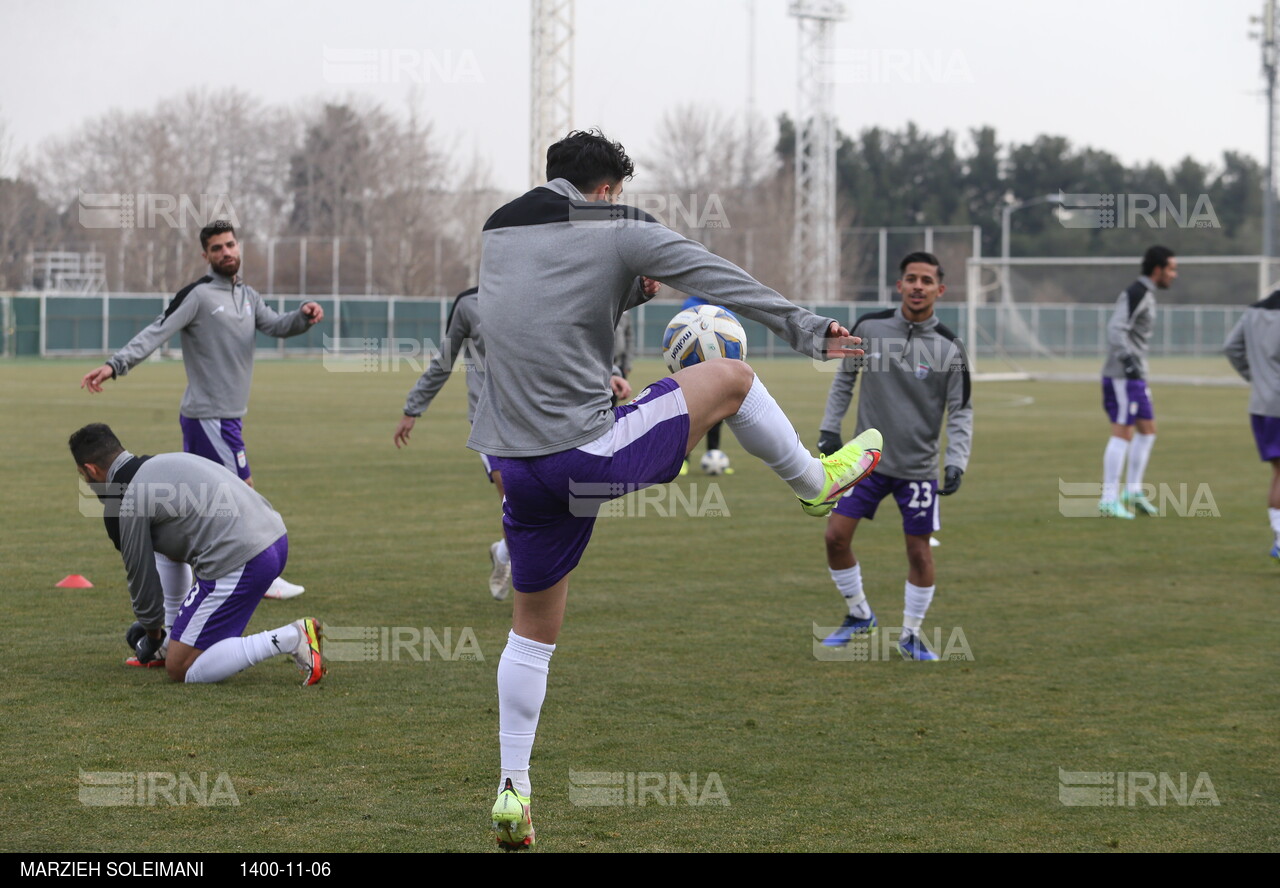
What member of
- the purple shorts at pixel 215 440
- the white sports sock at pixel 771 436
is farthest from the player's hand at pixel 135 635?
the white sports sock at pixel 771 436

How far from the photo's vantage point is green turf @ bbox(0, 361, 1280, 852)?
209 inches

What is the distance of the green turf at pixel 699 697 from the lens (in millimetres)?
5297

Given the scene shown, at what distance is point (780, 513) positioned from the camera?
47.8ft

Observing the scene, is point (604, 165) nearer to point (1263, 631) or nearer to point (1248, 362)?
point (1263, 631)

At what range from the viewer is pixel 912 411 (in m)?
8.12

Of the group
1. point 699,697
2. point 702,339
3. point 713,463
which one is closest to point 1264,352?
point 699,697

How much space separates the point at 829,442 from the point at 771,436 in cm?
240

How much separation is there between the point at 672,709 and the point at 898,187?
90479 mm

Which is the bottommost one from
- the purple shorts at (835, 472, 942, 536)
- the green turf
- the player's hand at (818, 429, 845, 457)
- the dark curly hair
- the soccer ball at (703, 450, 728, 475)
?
the green turf

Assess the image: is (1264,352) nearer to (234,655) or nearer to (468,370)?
(468,370)

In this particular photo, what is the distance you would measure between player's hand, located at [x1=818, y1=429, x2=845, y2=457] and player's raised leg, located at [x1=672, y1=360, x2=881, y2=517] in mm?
A: 1453

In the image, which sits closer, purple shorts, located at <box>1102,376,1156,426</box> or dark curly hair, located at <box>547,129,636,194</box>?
dark curly hair, located at <box>547,129,636,194</box>

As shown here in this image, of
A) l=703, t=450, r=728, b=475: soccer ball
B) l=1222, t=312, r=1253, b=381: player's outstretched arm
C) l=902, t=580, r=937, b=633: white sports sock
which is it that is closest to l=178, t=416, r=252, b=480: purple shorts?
l=902, t=580, r=937, b=633: white sports sock

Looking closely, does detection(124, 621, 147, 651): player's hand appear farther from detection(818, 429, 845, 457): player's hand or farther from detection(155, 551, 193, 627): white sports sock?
detection(818, 429, 845, 457): player's hand
